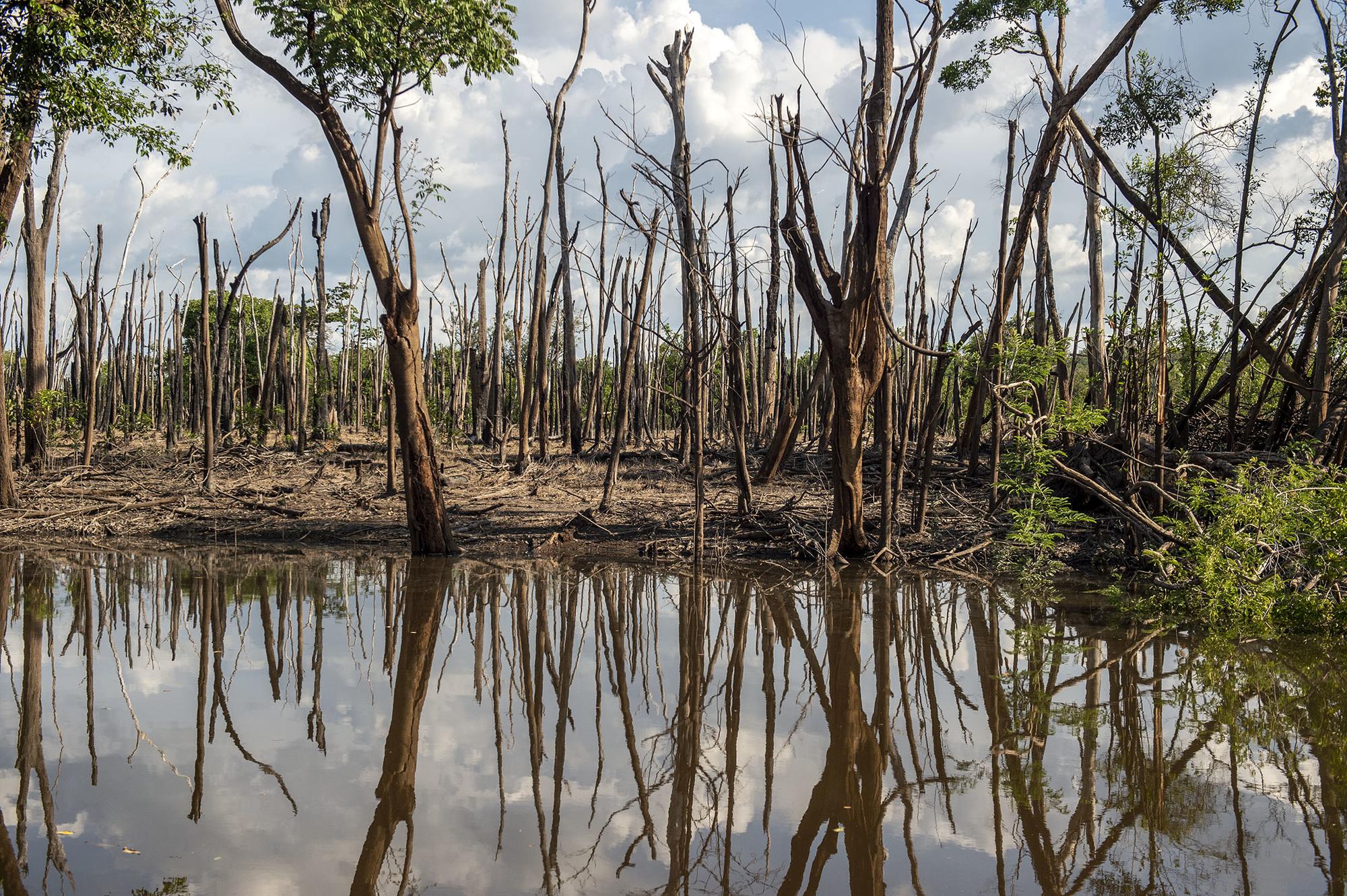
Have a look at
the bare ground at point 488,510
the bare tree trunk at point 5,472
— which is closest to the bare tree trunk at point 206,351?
the bare ground at point 488,510

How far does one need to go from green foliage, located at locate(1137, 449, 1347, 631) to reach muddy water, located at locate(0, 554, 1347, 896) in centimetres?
58

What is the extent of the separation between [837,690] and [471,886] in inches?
103

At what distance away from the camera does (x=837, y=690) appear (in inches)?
195

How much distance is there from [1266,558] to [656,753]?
5.12 meters

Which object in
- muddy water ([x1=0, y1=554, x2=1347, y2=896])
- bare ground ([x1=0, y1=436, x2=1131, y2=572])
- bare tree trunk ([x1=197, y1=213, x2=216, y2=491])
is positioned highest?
bare tree trunk ([x1=197, y1=213, x2=216, y2=491])

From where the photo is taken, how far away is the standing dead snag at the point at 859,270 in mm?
8391

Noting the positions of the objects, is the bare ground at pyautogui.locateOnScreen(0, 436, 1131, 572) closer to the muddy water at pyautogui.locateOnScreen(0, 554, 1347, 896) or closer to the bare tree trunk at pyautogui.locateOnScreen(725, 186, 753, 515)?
the bare tree trunk at pyautogui.locateOnScreen(725, 186, 753, 515)

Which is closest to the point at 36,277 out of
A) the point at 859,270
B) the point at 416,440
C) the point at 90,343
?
the point at 90,343

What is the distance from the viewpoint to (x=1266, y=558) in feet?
22.6

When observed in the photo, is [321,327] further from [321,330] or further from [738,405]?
[738,405]

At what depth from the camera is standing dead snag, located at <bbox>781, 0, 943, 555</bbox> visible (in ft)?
27.5

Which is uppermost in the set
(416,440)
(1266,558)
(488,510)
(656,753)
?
(416,440)

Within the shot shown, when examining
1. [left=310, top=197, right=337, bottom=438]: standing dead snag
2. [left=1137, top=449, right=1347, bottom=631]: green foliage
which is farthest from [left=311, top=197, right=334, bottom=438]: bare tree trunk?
[left=1137, top=449, right=1347, bottom=631]: green foliage

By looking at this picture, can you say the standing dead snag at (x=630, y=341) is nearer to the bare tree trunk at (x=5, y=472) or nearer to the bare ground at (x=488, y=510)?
the bare ground at (x=488, y=510)
